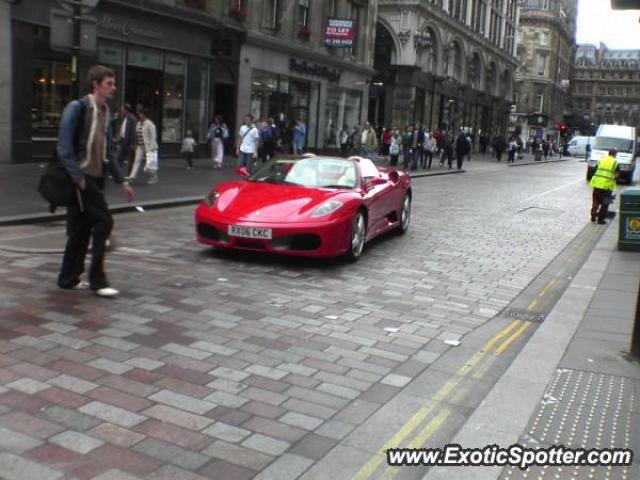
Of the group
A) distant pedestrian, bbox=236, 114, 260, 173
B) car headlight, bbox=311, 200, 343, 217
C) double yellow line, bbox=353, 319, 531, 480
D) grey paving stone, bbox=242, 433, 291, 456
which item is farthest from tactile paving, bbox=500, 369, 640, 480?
distant pedestrian, bbox=236, 114, 260, 173

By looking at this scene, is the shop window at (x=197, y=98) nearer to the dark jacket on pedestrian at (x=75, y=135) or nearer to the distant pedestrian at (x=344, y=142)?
the distant pedestrian at (x=344, y=142)

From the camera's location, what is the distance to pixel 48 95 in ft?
63.0

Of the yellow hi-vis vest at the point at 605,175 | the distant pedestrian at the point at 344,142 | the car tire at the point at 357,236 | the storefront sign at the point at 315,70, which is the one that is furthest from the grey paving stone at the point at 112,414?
the distant pedestrian at the point at 344,142

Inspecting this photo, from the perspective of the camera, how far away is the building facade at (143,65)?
1823 cm

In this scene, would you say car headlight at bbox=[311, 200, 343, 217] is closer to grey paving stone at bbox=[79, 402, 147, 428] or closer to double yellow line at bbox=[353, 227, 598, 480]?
double yellow line at bbox=[353, 227, 598, 480]

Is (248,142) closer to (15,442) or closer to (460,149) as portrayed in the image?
(460,149)

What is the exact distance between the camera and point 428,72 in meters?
47.8

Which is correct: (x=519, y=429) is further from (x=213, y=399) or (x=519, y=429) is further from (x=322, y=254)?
(x=322, y=254)

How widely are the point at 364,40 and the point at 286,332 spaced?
34.0 meters

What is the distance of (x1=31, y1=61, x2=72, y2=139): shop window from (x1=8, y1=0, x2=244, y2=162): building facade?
26 mm

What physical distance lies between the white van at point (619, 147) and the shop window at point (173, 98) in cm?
1838

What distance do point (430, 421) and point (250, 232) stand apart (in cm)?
442

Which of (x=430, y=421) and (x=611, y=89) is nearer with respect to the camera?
(x=430, y=421)

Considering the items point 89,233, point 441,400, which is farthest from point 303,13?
point 441,400
